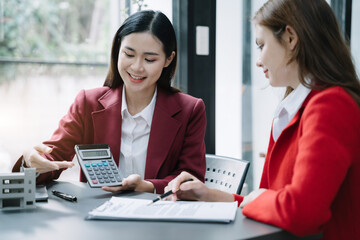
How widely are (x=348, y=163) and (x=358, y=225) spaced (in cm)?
21

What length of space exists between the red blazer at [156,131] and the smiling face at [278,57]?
67 cm

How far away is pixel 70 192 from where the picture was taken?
1.40m

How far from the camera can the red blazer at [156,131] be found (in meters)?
1.79

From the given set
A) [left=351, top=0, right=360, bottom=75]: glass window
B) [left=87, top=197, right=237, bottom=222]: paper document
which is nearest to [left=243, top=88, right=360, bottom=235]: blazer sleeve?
[left=87, top=197, right=237, bottom=222]: paper document

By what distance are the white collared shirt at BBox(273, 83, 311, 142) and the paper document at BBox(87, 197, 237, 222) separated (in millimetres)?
280

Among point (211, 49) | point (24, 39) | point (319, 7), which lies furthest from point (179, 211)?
point (24, 39)

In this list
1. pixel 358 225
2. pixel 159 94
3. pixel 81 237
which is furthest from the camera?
pixel 159 94

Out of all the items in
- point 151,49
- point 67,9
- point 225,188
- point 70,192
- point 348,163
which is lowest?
point 225,188

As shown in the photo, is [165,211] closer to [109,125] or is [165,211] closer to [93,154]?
[93,154]

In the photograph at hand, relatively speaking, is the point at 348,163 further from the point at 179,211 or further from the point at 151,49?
the point at 151,49

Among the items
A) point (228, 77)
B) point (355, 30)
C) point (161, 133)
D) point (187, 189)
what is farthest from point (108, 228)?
point (355, 30)

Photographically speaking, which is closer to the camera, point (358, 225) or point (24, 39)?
point (358, 225)

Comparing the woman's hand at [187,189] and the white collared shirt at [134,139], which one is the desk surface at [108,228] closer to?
the woman's hand at [187,189]

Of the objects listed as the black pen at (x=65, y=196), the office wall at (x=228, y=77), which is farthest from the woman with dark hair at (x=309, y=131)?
the office wall at (x=228, y=77)
